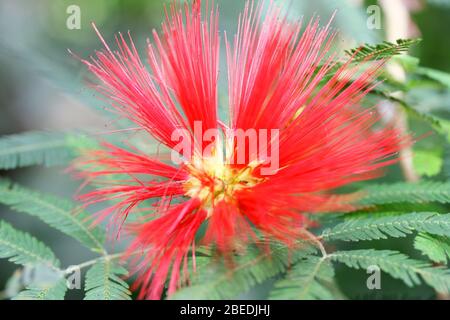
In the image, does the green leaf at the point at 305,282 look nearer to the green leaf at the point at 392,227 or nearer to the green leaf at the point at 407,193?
the green leaf at the point at 392,227

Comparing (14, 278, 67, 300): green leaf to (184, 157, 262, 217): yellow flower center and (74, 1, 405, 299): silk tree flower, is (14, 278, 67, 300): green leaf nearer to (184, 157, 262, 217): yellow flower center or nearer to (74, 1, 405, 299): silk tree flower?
(74, 1, 405, 299): silk tree flower

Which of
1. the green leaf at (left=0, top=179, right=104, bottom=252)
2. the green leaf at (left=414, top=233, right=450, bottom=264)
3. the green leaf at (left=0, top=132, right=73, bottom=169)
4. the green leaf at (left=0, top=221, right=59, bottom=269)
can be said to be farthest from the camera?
the green leaf at (left=0, top=132, right=73, bottom=169)

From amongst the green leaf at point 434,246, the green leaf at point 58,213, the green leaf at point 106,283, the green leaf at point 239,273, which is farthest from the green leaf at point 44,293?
the green leaf at point 434,246

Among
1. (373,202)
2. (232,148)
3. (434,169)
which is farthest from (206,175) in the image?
(434,169)

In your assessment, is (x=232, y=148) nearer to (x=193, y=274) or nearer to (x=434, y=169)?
(x=193, y=274)

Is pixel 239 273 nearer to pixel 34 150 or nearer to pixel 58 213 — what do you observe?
pixel 58 213

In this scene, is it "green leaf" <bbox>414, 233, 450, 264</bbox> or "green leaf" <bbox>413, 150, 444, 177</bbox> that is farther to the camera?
"green leaf" <bbox>413, 150, 444, 177</bbox>

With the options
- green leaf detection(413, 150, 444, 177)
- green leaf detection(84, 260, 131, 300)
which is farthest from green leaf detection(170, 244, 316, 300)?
green leaf detection(413, 150, 444, 177)
